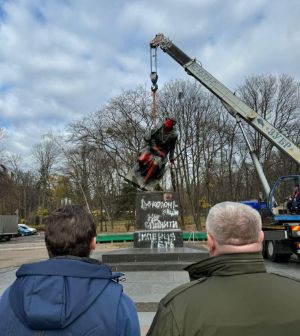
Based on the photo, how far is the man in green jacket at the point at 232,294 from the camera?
196cm

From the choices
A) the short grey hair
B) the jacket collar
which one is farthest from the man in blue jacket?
the short grey hair

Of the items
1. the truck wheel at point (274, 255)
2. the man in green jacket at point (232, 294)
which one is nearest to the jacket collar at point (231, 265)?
the man in green jacket at point (232, 294)

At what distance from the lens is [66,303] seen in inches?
80.4

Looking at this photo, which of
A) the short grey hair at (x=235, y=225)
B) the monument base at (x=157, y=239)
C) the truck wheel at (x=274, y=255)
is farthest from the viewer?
the truck wheel at (x=274, y=255)

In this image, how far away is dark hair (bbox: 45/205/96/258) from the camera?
234 centimetres

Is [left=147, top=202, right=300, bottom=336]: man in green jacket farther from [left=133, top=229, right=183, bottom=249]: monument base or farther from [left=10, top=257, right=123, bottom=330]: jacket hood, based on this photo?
[left=133, top=229, right=183, bottom=249]: monument base

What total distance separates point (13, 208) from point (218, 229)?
258ft

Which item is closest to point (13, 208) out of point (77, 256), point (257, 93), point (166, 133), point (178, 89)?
point (178, 89)

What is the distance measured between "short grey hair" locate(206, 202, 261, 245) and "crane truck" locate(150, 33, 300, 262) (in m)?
12.9

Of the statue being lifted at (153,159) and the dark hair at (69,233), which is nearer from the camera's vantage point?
the dark hair at (69,233)

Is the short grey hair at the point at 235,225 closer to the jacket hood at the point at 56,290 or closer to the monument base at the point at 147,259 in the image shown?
the jacket hood at the point at 56,290

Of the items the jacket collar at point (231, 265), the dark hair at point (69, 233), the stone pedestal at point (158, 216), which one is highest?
the stone pedestal at point (158, 216)

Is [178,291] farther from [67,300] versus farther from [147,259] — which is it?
[147,259]

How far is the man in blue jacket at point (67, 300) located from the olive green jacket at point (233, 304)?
210 mm
